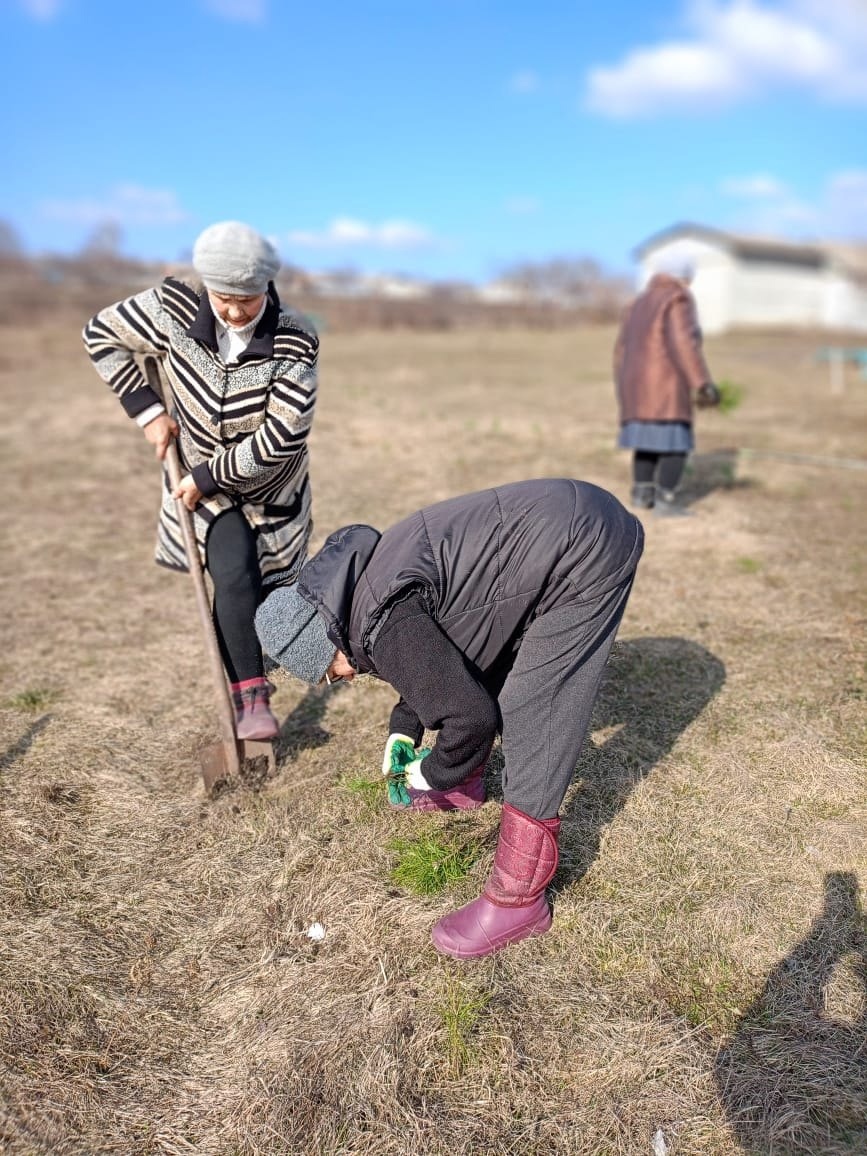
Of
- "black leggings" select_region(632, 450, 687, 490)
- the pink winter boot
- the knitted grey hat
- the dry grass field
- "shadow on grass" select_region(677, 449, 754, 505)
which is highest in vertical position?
the knitted grey hat

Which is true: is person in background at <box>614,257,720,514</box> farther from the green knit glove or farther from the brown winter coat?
the green knit glove

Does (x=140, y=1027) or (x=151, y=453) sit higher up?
(x=151, y=453)

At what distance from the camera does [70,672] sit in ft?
14.2

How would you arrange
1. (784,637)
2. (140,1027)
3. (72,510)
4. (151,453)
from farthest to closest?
(151,453), (72,510), (784,637), (140,1027)

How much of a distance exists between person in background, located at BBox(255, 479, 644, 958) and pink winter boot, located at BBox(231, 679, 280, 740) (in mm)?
951

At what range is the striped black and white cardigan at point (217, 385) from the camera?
9.71 feet

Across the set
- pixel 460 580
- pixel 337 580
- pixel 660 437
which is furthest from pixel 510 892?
pixel 660 437

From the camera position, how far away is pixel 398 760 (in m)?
2.96

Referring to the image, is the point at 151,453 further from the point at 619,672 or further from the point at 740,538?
the point at 619,672

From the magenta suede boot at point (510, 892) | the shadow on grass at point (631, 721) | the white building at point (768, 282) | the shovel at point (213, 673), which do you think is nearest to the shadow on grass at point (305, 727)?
the shovel at point (213, 673)

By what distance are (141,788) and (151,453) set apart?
22.6 ft

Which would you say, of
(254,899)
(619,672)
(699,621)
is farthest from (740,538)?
(254,899)

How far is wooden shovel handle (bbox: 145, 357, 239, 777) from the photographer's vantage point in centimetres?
313

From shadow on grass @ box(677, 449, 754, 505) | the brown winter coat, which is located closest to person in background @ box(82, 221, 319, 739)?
the brown winter coat
